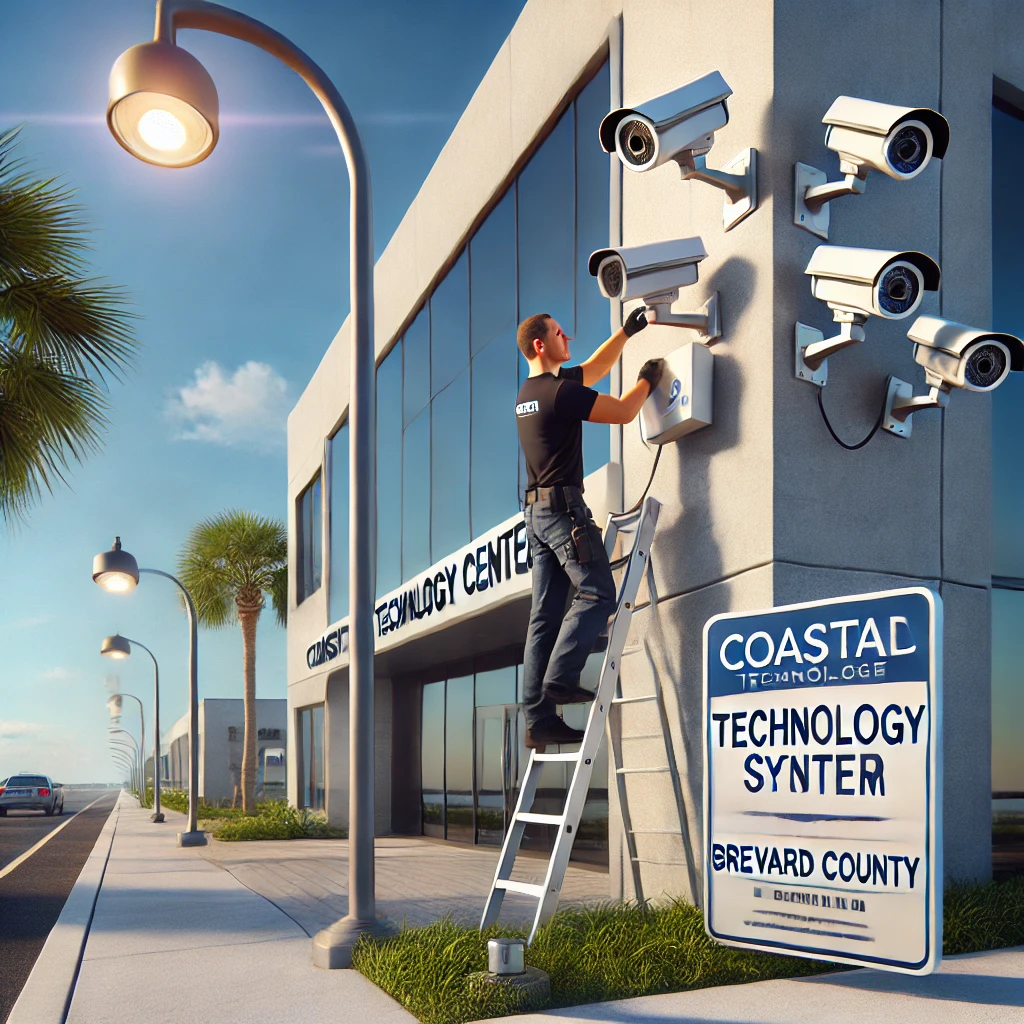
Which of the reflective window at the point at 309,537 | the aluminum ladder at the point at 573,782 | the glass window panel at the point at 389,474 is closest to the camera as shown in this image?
the aluminum ladder at the point at 573,782

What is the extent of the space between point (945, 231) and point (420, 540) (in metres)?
8.78

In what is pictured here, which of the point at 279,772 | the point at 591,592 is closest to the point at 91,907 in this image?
the point at 591,592

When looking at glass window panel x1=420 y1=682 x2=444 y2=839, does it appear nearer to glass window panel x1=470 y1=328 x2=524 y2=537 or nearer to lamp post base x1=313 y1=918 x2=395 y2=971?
glass window panel x1=470 y1=328 x2=524 y2=537

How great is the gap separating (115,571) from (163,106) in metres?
10.9

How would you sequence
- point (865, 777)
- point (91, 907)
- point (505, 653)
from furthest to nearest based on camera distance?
point (505, 653), point (91, 907), point (865, 777)

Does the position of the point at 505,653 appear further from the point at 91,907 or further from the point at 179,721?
the point at 179,721

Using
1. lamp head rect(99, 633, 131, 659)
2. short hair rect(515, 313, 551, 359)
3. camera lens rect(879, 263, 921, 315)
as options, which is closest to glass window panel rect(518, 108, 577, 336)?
short hair rect(515, 313, 551, 359)

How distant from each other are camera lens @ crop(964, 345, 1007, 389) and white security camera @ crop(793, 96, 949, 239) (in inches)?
40.6

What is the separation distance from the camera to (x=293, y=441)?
24.3 m

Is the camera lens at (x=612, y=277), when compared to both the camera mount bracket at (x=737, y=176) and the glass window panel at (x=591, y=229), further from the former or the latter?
the glass window panel at (x=591, y=229)

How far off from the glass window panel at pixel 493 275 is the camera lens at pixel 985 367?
19.4 ft

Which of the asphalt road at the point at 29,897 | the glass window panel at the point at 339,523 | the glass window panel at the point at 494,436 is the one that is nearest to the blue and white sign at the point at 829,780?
the asphalt road at the point at 29,897

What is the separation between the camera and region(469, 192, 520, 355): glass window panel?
11406 mm

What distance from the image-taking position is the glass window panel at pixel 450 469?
41.7 feet
